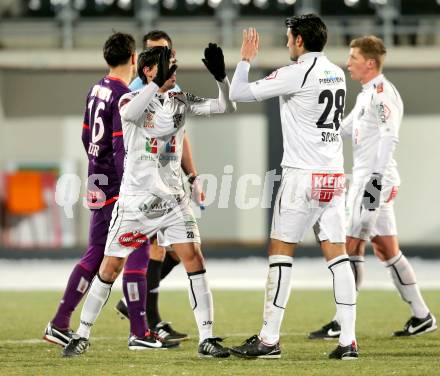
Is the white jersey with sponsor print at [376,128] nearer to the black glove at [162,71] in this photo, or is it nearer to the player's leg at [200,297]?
the player's leg at [200,297]

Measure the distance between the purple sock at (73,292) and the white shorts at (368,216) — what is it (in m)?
2.05

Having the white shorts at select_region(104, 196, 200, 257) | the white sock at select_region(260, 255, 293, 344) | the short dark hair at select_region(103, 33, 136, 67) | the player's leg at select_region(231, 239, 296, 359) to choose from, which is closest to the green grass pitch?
the player's leg at select_region(231, 239, 296, 359)

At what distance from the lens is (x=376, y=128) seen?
8352mm

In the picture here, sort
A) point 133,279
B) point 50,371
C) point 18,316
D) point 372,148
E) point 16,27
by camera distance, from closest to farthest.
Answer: point 50,371
point 133,279
point 372,148
point 18,316
point 16,27

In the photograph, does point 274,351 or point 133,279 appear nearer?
point 274,351

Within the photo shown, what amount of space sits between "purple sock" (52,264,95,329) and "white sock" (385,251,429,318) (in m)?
2.47

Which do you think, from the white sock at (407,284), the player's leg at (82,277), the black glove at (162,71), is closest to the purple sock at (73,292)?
the player's leg at (82,277)

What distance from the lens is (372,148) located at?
8352mm

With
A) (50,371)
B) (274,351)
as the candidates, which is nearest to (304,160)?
(274,351)

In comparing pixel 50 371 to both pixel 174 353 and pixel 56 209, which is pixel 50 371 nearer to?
pixel 174 353

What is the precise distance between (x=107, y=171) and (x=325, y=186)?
1717mm

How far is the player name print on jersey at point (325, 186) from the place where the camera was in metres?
6.88

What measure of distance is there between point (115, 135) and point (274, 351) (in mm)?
1901

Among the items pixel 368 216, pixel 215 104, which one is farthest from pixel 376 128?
pixel 215 104
